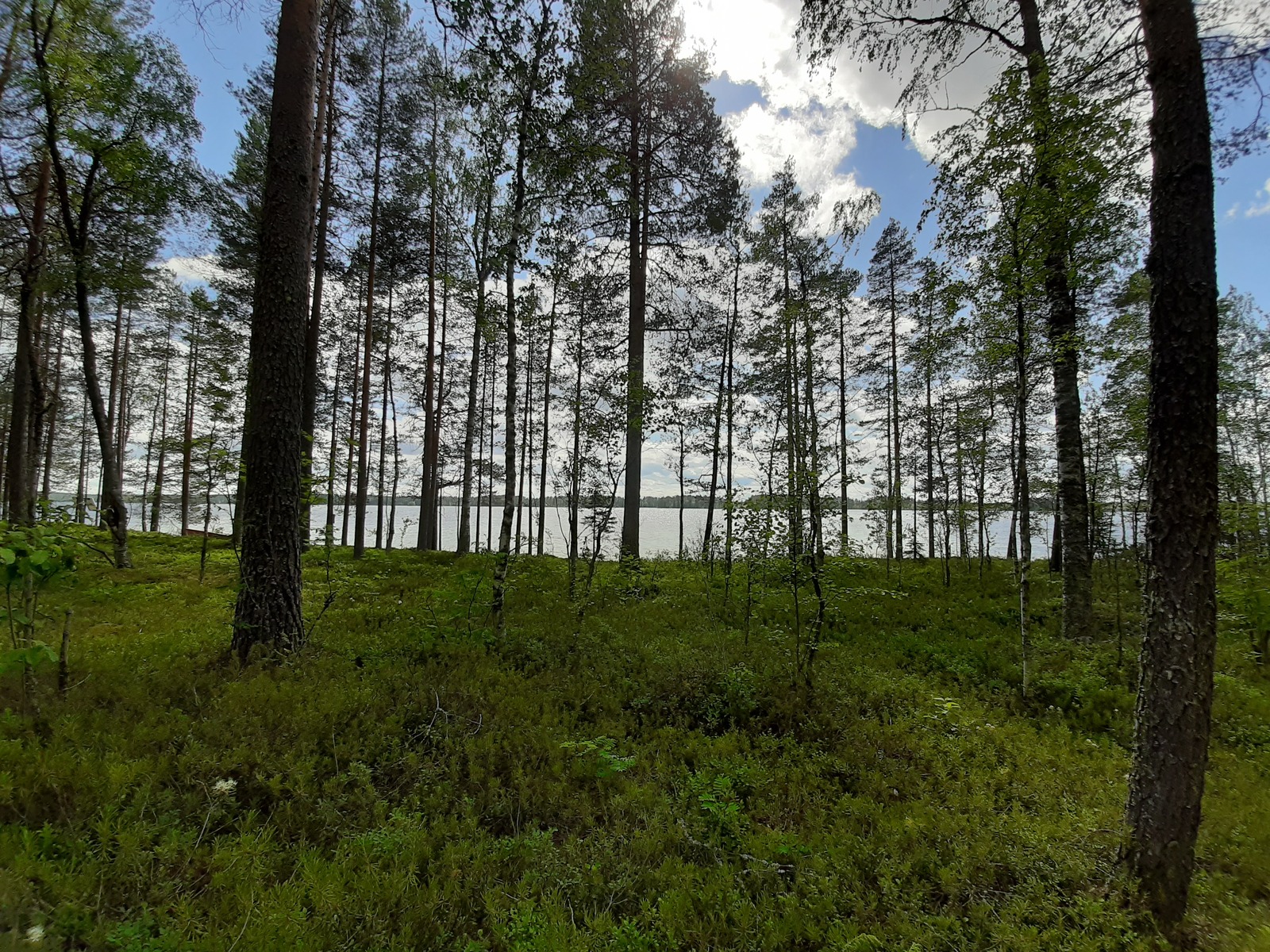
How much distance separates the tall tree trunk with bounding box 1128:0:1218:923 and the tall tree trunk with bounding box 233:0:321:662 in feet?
21.8

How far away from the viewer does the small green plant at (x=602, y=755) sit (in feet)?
11.6

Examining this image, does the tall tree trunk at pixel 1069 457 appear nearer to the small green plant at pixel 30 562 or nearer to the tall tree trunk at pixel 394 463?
the small green plant at pixel 30 562

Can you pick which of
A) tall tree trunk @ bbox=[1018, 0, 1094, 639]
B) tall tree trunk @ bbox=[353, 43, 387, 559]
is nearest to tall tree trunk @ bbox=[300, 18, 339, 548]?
tall tree trunk @ bbox=[353, 43, 387, 559]

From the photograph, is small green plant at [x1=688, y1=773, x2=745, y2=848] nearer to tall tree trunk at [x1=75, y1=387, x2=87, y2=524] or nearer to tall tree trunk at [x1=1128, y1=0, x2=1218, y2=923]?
tall tree trunk at [x1=1128, y1=0, x2=1218, y2=923]

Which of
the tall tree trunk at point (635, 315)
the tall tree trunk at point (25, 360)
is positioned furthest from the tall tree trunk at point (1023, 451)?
the tall tree trunk at point (25, 360)

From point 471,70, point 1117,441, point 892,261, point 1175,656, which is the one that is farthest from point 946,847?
point 892,261

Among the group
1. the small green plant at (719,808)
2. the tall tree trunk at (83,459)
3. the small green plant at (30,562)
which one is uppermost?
the tall tree trunk at (83,459)

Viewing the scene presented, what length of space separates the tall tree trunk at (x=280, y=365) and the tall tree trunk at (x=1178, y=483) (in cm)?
665

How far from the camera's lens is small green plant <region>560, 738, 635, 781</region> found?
11.6ft

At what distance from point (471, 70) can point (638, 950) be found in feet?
29.0

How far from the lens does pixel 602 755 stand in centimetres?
356

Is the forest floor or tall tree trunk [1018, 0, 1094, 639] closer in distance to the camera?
the forest floor

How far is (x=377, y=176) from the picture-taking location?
38.3 feet

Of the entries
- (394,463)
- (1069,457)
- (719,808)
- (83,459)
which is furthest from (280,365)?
(83,459)
